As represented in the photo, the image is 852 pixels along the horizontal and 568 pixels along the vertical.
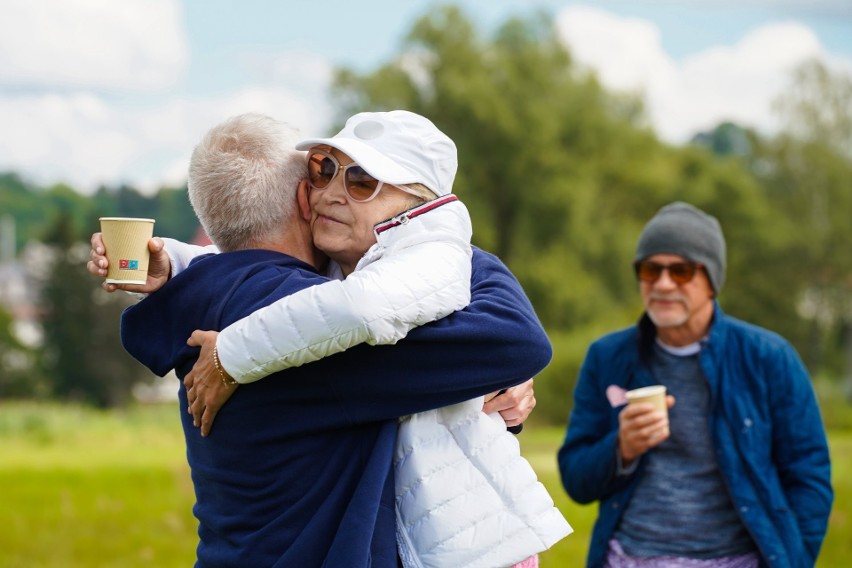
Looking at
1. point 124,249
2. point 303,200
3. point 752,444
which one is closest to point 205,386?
point 124,249

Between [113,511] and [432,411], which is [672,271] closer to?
[432,411]

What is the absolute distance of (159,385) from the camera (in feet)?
157

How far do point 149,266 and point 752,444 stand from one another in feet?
8.50

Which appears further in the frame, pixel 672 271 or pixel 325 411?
pixel 672 271

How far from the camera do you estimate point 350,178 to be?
8.69 feet

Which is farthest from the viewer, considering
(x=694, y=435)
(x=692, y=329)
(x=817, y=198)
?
(x=817, y=198)

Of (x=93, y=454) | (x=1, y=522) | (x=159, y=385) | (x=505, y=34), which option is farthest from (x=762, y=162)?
(x=1, y=522)

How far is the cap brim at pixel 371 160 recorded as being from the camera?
259cm

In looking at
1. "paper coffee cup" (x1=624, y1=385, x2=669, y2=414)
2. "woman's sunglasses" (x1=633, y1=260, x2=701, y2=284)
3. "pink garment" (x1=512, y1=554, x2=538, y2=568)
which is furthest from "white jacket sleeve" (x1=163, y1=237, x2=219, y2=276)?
"woman's sunglasses" (x1=633, y1=260, x2=701, y2=284)

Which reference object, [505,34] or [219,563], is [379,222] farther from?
[505,34]

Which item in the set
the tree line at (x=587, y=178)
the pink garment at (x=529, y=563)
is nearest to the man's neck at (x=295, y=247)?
the pink garment at (x=529, y=563)

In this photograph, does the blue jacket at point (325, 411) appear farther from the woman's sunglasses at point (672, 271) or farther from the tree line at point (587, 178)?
the tree line at point (587, 178)

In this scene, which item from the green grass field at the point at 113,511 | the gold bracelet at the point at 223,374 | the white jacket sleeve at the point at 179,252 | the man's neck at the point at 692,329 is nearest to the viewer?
the gold bracelet at the point at 223,374

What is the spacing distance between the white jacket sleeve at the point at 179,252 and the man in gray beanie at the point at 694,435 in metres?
2.04
